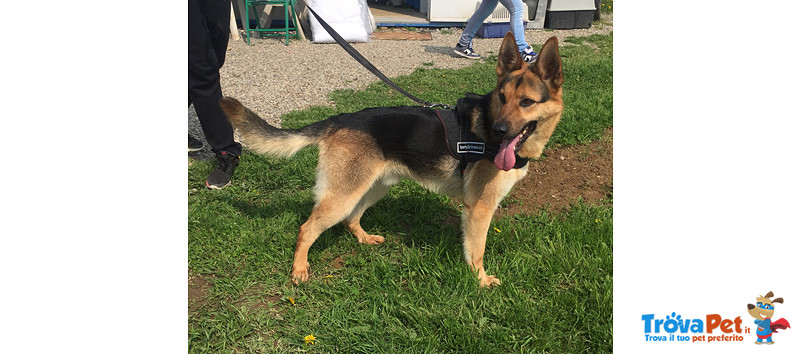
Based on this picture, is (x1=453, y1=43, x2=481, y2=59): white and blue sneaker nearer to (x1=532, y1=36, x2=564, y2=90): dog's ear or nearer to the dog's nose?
(x1=532, y1=36, x2=564, y2=90): dog's ear

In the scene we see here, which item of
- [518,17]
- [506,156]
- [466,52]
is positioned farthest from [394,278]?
[466,52]

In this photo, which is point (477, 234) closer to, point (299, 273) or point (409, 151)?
point (409, 151)

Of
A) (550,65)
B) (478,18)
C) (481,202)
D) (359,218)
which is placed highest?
(478,18)

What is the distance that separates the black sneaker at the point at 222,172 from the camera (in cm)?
469

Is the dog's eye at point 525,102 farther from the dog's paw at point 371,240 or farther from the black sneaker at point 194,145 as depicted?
the black sneaker at point 194,145

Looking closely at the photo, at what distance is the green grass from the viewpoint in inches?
111

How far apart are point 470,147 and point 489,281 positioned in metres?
0.96

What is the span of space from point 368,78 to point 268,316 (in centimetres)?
649

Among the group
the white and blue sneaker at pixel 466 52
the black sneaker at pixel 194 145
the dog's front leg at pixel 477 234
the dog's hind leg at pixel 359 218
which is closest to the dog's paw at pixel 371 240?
the dog's hind leg at pixel 359 218

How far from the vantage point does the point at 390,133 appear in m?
3.32
